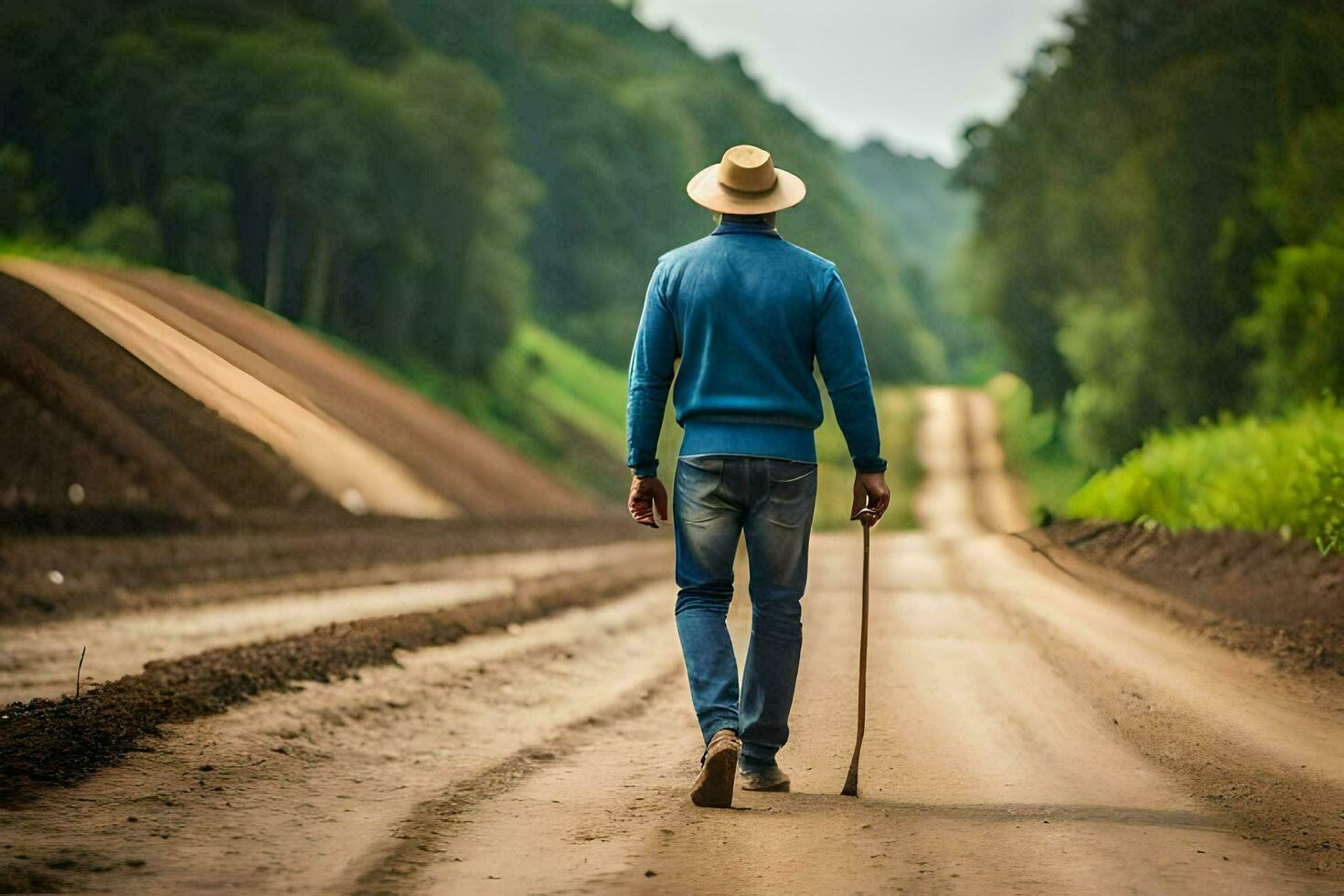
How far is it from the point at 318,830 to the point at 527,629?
278 inches

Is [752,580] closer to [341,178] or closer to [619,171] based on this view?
[341,178]

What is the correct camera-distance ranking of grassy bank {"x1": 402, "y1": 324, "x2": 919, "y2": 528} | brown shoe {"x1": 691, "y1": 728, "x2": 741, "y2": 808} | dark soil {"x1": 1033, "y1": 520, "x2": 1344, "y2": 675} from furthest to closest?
grassy bank {"x1": 402, "y1": 324, "x2": 919, "y2": 528}
dark soil {"x1": 1033, "y1": 520, "x2": 1344, "y2": 675}
brown shoe {"x1": 691, "y1": 728, "x2": 741, "y2": 808}

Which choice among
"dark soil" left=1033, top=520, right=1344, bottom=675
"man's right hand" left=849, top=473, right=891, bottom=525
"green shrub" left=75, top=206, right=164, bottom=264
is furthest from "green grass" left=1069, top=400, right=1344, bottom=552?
"green shrub" left=75, top=206, right=164, bottom=264

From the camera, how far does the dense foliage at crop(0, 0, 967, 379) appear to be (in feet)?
112

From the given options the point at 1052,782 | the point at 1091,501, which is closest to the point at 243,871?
the point at 1052,782

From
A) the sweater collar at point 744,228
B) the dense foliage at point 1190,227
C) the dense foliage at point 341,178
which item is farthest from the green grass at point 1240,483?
the dense foliage at point 341,178

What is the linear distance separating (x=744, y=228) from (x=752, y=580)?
4.31 ft

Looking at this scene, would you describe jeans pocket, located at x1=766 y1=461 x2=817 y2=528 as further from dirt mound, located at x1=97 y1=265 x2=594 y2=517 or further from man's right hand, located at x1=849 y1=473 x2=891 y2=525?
dirt mound, located at x1=97 y1=265 x2=594 y2=517

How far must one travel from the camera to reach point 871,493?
539 cm

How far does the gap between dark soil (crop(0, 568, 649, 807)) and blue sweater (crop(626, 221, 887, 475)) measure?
254 centimetres

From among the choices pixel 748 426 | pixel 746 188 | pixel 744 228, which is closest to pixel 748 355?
pixel 748 426

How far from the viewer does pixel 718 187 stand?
5.48m

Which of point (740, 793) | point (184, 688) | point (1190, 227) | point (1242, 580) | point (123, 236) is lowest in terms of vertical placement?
point (184, 688)

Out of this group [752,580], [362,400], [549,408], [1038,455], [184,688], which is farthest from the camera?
[549,408]
